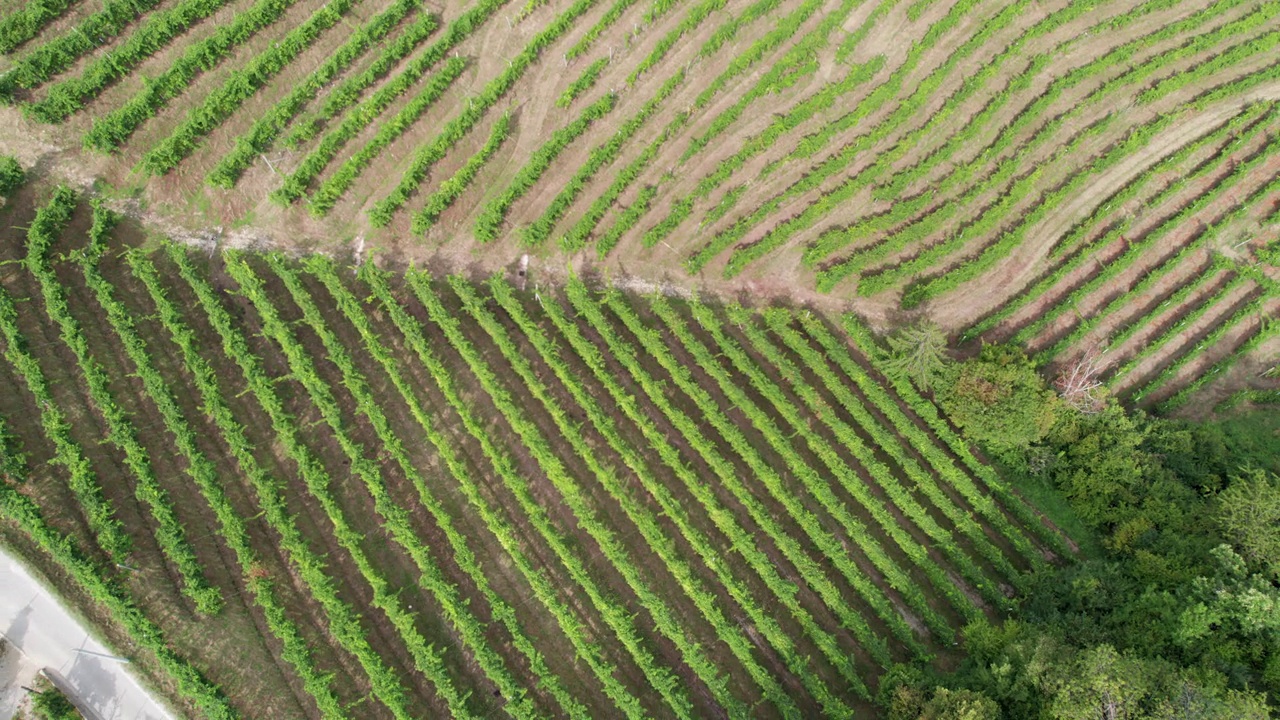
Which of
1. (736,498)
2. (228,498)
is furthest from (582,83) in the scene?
(228,498)

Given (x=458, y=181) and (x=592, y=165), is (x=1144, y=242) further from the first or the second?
(x=458, y=181)

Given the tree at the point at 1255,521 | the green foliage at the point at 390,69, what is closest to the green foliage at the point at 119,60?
the green foliage at the point at 390,69

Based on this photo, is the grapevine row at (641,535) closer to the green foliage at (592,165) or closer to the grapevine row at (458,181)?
the grapevine row at (458,181)

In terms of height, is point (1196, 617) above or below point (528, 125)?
below

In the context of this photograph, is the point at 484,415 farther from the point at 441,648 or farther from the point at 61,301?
the point at 61,301

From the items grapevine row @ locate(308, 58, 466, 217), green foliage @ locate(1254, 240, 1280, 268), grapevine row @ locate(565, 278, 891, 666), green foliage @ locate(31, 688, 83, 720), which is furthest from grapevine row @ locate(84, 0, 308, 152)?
green foliage @ locate(1254, 240, 1280, 268)

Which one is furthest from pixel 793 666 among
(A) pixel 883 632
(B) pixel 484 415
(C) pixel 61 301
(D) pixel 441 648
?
(C) pixel 61 301

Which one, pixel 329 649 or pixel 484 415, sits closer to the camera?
pixel 329 649
